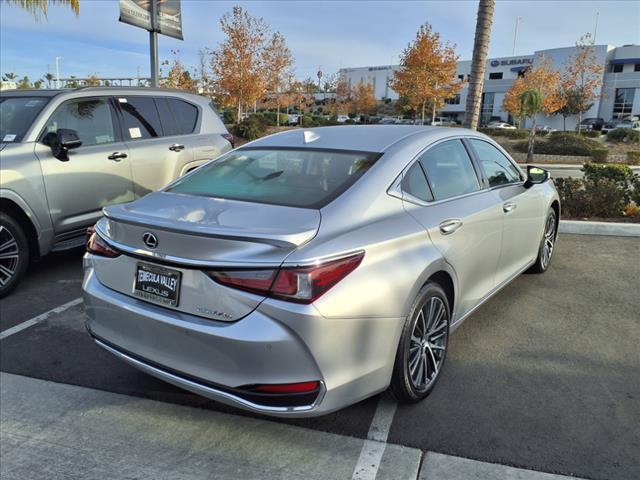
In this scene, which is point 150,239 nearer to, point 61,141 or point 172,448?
point 172,448

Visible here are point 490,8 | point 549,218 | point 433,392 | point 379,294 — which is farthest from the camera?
point 490,8

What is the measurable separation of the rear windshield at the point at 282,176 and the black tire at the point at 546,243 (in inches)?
116

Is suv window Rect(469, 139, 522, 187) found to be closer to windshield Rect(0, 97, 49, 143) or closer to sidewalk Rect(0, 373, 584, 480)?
sidewalk Rect(0, 373, 584, 480)

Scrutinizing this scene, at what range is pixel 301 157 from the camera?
349cm

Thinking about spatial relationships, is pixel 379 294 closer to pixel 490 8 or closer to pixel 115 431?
pixel 115 431

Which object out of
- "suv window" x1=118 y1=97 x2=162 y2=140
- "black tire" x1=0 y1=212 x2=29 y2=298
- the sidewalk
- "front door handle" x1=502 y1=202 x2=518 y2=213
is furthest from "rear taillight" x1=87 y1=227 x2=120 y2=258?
"suv window" x1=118 y1=97 x2=162 y2=140

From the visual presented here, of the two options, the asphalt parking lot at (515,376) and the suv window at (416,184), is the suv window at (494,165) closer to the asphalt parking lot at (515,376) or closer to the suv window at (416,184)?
the suv window at (416,184)

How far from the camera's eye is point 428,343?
3172 mm

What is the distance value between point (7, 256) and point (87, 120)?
68.8 inches

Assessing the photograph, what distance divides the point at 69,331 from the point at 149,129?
10.1ft

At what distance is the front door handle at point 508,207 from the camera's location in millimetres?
4161

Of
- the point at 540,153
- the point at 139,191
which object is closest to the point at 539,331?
the point at 139,191

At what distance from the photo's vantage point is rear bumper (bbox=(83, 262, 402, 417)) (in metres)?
2.34

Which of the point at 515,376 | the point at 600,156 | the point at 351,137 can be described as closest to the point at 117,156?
the point at 351,137
